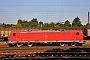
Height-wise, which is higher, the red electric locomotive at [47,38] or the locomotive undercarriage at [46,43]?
the red electric locomotive at [47,38]

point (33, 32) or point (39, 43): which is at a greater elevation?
point (33, 32)

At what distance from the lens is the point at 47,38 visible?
80.7ft

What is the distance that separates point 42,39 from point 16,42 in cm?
348

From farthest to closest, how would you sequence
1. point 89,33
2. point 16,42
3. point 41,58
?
point 89,33, point 16,42, point 41,58

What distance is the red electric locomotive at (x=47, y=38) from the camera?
2430cm

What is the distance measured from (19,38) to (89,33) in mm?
15390

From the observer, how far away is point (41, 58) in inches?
431

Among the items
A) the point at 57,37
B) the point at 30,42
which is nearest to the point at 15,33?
the point at 30,42

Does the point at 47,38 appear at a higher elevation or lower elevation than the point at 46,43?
higher

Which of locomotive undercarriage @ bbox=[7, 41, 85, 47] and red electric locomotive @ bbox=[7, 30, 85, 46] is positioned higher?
red electric locomotive @ bbox=[7, 30, 85, 46]

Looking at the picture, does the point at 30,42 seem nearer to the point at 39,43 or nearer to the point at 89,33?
the point at 39,43

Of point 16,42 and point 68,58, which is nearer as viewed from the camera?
point 68,58

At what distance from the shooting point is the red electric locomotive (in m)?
24.3

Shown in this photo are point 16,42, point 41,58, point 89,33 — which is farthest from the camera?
point 89,33
